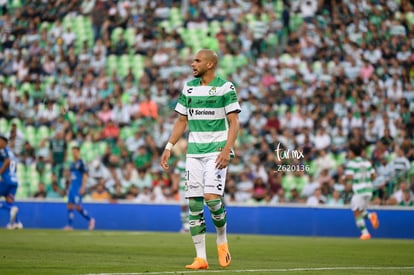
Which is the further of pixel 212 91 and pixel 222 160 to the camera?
pixel 212 91

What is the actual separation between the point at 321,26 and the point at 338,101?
11.2 feet

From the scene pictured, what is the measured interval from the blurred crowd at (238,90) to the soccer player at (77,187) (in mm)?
1871

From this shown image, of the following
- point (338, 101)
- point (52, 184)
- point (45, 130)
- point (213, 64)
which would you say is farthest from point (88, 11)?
point (213, 64)

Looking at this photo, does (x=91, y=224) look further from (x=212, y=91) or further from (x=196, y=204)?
(x=212, y=91)

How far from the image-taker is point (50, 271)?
11.0m

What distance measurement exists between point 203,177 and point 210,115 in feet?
2.49

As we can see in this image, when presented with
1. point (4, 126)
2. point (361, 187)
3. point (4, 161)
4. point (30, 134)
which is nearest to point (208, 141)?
point (361, 187)

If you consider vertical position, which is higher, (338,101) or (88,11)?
(88,11)

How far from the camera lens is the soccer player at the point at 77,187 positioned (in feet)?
89.0

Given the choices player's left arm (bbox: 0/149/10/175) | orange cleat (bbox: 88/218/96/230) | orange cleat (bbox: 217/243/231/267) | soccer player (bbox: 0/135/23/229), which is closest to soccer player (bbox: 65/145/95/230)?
orange cleat (bbox: 88/218/96/230)

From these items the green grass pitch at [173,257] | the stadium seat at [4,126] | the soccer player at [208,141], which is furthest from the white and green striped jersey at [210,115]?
the stadium seat at [4,126]

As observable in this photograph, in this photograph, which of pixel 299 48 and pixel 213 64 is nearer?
pixel 213 64

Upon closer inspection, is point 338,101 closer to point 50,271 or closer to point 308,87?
point 308,87

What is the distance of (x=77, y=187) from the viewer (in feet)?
89.9
